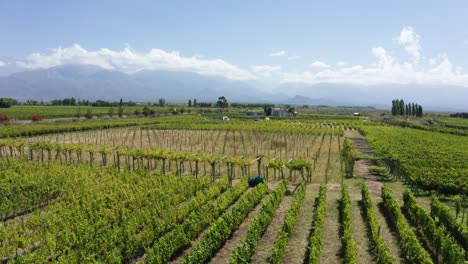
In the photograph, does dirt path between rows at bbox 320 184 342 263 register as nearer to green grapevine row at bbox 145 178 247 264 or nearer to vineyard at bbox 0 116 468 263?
vineyard at bbox 0 116 468 263

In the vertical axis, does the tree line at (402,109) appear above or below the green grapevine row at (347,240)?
above

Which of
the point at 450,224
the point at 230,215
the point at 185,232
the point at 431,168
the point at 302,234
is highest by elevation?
the point at 431,168

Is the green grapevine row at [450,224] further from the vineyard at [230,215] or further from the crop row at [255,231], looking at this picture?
the crop row at [255,231]

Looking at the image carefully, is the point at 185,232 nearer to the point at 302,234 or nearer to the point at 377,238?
the point at 302,234

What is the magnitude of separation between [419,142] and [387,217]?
30.1m

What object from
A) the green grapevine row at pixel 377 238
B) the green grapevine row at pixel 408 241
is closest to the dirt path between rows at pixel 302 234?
the green grapevine row at pixel 377 238

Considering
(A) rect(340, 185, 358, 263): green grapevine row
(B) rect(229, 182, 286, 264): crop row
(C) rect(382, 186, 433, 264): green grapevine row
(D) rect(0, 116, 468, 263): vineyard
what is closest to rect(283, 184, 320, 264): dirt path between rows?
(D) rect(0, 116, 468, 263): vineyard

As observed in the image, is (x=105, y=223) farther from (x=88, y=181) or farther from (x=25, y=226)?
(x=88, y=181)

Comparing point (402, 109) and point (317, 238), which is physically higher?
point (402, 109)

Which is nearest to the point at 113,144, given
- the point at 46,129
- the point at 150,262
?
the point at 46,129

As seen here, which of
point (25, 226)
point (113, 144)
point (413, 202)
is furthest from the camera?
point (113, 144)

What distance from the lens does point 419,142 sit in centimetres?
4381

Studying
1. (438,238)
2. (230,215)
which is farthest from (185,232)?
(438,238)

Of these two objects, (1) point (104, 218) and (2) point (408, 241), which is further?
(1) point (104, 218)
